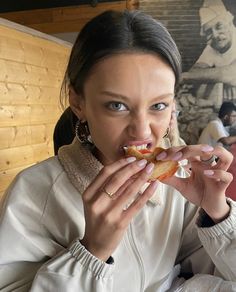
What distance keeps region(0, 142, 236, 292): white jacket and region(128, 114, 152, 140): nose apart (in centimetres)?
18

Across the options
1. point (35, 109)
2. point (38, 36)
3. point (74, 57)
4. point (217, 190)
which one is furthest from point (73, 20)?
point (217, 190)

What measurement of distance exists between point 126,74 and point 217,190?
0.35m

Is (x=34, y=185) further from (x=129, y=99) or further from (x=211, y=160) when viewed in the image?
(x=211, y=160)

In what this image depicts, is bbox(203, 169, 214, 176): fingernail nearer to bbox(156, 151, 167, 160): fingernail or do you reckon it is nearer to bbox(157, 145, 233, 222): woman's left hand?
bbox(157, 145, 233, 222): woman's left hand

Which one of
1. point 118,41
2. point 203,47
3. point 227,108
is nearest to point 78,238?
point 118,41

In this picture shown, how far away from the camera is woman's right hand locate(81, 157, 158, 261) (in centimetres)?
72

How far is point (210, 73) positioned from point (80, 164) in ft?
11.3

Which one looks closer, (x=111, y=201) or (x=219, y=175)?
(x=111, y=201)

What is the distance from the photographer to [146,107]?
80 centimetres

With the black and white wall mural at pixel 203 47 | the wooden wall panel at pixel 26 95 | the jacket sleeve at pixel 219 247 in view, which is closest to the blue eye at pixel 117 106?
the jacket sleeve at pixel 219 247

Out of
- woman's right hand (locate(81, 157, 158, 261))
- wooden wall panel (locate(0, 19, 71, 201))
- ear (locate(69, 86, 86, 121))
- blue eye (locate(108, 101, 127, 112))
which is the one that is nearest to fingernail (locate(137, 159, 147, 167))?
woman's right hand (locate(81, 157, 158, 261))

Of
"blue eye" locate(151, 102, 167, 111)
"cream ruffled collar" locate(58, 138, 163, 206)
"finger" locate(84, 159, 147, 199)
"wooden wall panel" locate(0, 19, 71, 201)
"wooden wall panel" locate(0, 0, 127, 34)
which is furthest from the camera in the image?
"wooden wall panel" locate(0, 0, 127, 34)

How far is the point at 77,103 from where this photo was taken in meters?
0.93

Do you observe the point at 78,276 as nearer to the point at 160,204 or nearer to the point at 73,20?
the point at 160,204
